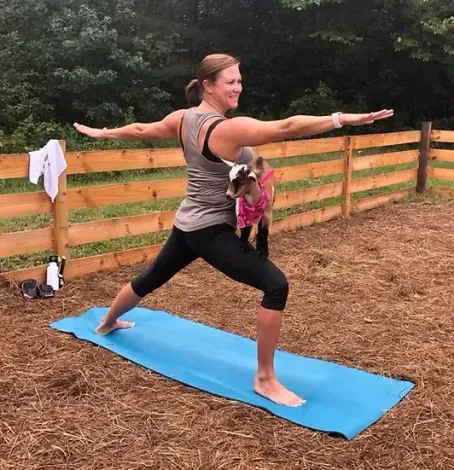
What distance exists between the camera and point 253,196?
118 inches

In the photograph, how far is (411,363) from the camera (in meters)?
3.79

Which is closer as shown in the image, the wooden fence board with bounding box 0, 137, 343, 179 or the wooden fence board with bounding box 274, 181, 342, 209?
the wooden fence board with bounding box 0, 137, 343, 179

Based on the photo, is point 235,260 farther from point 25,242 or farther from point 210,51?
point 210,51

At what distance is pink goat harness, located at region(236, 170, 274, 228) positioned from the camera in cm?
303

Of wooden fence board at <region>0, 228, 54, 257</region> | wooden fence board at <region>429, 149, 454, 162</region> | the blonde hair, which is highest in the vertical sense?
the blonde hair

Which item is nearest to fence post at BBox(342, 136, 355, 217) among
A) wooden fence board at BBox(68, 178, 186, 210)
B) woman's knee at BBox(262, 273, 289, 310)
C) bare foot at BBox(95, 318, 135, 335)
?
wooden fence board at BBox(68, 178, 186, 210)

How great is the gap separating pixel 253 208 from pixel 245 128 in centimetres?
49

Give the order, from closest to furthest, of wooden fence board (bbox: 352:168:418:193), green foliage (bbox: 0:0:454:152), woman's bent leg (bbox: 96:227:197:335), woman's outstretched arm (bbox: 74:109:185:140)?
woman's outstretched arm (bbox: 74:109:185:140) → woman's bent leg (bbox: 96:227:197:335) → wooden fence board (bbox: 352:168:418:193) → green foliage (bbox: 0:0:454:152)

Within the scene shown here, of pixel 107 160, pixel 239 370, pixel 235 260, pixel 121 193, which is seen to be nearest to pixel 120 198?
pixel 121 193

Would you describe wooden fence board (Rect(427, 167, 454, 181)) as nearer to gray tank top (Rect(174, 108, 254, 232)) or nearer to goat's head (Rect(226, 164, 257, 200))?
gray tank top (Rect(174, 108, 254, 232))

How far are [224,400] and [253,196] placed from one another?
112cm

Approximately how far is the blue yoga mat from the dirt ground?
0.26 feet

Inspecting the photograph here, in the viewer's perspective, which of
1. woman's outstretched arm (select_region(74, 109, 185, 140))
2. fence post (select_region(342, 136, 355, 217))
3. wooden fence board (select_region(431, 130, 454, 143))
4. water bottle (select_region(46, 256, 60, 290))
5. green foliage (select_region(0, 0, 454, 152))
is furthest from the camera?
green foliage (select_region(0, 0, 454, 152))

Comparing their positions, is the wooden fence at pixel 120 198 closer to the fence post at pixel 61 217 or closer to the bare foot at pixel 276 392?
the fence post at pixel 61 217
